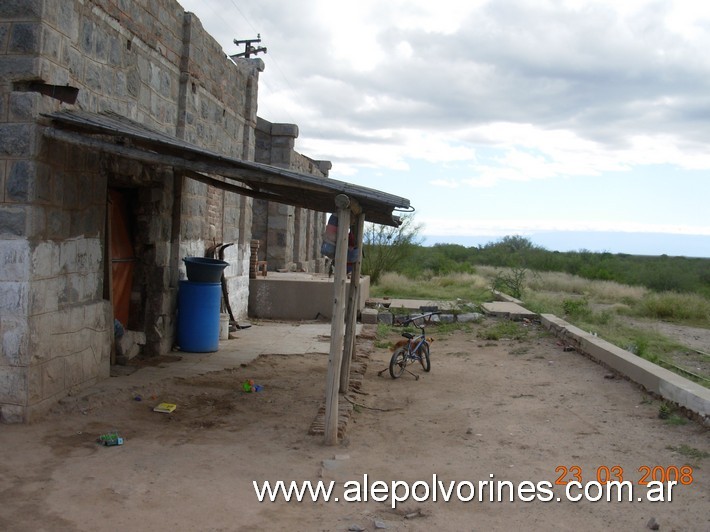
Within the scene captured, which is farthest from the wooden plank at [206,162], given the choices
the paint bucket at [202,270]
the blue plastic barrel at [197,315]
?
the blue plastic barrel at [197,315]

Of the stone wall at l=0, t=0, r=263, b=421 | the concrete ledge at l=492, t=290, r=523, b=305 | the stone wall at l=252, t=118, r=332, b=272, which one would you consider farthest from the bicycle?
the stone wall at l=252, t=118, r=332, b=272

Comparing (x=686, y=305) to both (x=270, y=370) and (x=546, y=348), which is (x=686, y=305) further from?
(x=270, y=370)

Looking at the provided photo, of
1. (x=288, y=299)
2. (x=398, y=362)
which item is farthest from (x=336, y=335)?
(x=288, y=299)

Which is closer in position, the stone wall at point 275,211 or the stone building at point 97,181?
the stone building at point 97,181

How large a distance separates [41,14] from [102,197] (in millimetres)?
1807

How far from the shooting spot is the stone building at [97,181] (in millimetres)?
5367

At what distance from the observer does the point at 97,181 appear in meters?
6.40

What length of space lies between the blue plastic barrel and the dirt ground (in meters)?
0.94

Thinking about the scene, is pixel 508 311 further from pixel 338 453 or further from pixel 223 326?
pixel 338 453

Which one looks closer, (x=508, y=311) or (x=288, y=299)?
(x=288, y=299)

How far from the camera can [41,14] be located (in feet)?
17.6

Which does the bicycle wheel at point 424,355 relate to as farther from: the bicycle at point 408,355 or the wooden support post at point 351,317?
the wooden support post at point 351,317

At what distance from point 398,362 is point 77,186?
459cm

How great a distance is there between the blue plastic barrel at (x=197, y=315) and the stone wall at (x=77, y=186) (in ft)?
0.54
